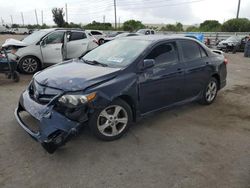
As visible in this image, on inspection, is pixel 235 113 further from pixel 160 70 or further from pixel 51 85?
pixel 51 85

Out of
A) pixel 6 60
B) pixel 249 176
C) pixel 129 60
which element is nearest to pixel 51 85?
pixel 129 60

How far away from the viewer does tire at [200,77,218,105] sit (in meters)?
5.52

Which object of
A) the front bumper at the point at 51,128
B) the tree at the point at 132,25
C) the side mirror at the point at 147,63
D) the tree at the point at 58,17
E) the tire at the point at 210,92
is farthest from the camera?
the tree at the point at 58,17

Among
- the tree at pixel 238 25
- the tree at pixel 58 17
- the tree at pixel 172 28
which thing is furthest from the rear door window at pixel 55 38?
the tree at pixel 58 17

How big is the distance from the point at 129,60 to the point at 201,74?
1832 millimetres

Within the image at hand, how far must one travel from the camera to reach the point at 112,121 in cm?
387

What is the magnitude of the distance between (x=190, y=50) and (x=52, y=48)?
5525 millimetres

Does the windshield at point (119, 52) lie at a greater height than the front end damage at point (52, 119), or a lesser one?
greater

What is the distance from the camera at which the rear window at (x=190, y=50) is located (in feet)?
16.2

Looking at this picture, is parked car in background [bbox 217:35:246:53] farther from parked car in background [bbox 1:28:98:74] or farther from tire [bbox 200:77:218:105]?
tire [bbox 200:77:218:105]

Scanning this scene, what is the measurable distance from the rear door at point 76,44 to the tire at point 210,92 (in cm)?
586

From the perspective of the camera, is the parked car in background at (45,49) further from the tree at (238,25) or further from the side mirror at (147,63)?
the tree at (238,25)

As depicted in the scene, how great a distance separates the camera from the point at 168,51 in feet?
15.2

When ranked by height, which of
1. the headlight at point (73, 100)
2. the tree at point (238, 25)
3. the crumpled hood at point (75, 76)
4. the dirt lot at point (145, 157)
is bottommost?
the dirt lot at point (145, 157)
